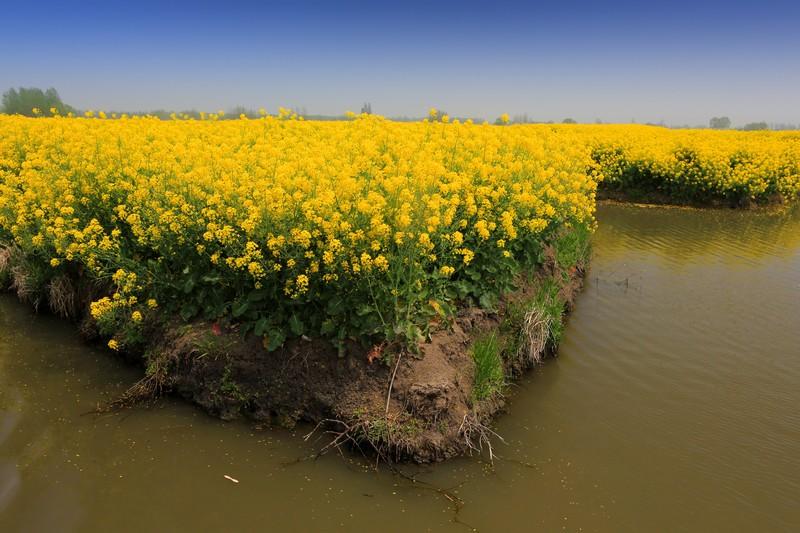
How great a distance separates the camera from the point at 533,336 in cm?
566

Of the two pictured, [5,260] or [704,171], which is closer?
[5,260]

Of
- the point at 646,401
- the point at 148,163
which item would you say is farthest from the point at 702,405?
the point at 148,163

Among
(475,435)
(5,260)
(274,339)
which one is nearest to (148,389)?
(274,339)

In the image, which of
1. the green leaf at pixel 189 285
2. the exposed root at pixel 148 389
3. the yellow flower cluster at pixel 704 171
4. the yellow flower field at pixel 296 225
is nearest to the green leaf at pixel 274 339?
the yellow flower field at pixel 296 225

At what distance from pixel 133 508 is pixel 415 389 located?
2155 mm

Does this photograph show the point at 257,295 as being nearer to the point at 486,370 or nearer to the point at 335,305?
the point at 335,305

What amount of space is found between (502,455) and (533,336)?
168cm

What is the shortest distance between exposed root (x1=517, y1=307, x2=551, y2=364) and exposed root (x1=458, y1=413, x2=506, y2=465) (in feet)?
4.41

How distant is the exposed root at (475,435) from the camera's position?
4.25 metres

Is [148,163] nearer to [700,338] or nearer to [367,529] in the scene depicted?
[367,529]

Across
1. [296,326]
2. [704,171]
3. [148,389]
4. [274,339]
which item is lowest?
[148,389]

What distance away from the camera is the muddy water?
364cm

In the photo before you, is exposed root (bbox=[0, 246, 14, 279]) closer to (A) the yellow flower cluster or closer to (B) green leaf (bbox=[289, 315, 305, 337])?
(B) green leaf (bbox=[289, 315, 305, 337])

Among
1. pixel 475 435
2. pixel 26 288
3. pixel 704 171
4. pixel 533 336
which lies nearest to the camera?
pixel 475 435
